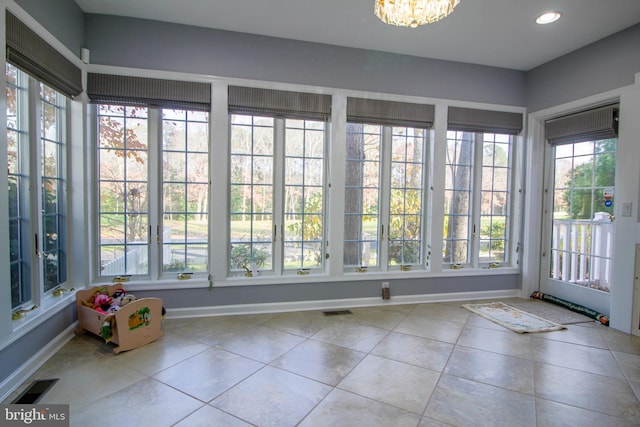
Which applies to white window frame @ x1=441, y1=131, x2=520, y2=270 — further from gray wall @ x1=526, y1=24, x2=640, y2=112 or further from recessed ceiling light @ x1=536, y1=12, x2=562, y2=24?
recessed ceiling light @ x1=536, y1=12, x2=562, y2=24

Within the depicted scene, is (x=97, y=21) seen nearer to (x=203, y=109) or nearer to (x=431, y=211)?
(x=203, y=109)

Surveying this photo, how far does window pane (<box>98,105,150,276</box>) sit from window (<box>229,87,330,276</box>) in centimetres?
87

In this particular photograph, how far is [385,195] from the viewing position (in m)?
3.82

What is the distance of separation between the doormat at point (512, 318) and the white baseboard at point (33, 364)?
392cm

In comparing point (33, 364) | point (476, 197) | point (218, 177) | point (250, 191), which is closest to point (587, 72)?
point (476, 197)

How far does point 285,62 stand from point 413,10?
1.79 meters

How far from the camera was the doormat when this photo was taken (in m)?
3.15

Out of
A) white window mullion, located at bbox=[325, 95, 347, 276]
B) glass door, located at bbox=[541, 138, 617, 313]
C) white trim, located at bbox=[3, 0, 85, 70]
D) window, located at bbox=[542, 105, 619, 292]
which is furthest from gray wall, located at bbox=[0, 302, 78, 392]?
glass door, located at bbox=[541, 138, 617, 313]

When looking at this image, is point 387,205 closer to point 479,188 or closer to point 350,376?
point 479,188

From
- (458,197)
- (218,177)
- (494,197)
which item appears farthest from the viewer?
(494,197)

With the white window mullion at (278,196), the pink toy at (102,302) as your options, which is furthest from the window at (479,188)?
the pink toy at (102,302)

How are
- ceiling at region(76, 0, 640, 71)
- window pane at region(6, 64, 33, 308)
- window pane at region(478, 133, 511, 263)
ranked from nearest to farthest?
window pane at region(6, 64, 33, 308)
ceiling at region(76, 0, 640, 71)
window pane at region(478, 133, 511, 263)

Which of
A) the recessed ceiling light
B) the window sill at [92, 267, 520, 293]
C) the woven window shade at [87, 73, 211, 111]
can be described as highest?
the recessed ceiling light

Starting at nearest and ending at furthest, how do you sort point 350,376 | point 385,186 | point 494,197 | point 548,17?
point 350,376
point 548,17
point 385,186
point 494,197
